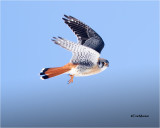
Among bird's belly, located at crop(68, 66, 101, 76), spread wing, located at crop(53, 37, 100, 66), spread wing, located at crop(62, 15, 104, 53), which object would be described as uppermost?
spread wing, located at crop(62, 15, 104, 53)

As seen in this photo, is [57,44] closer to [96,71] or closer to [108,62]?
[96,71]

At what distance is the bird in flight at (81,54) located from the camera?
397 centimetres

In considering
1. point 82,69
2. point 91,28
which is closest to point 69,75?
point 82,69

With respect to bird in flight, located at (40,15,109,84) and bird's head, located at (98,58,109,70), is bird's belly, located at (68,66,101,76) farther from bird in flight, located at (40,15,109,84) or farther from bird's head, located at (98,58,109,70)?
bird's head, located at (98,58,109,70)

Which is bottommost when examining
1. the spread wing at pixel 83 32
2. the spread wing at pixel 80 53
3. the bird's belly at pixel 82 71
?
the bird's belly at pixel 82 71

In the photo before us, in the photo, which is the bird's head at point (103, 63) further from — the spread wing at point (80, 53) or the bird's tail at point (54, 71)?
the bird's tail at point (54, 71)

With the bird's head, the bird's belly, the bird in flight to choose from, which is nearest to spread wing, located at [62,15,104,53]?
the bird in flight

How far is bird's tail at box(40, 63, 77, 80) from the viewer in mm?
4145

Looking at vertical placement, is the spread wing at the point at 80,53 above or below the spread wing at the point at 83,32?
below

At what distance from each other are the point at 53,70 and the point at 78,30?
95cm

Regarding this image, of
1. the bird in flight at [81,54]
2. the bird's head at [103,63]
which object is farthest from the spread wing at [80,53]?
the bird's head at [103,63]

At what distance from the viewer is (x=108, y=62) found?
470cm

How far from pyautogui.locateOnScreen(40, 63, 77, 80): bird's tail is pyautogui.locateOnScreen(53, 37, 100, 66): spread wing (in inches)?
3.9

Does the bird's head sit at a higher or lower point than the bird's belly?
higher
